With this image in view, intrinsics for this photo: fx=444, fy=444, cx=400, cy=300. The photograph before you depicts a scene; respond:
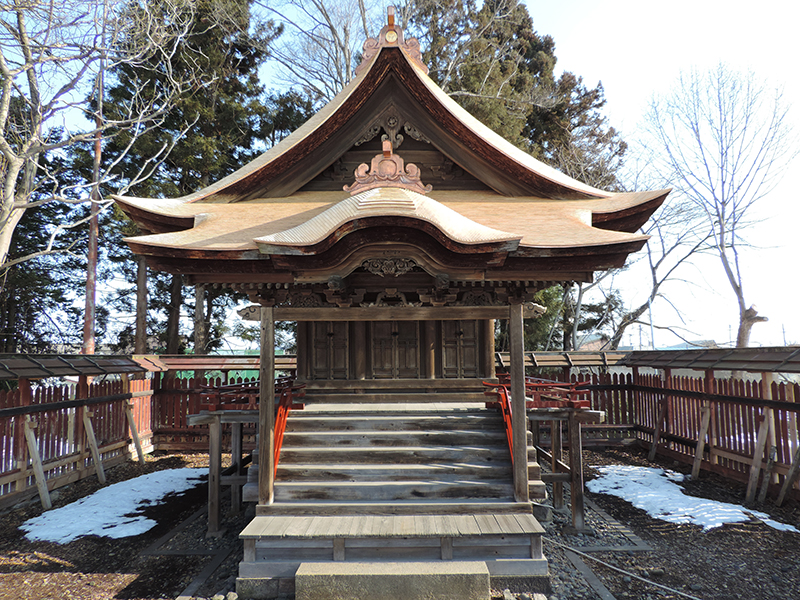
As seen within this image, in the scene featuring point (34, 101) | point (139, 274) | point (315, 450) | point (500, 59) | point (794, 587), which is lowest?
point (794, 587)

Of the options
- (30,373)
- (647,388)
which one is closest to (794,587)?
(647,388)

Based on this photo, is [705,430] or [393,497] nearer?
[393,497]

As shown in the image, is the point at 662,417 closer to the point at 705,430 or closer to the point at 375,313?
the point at 705,430

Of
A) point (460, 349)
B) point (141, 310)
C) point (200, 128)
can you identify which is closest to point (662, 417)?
point (460, 349)

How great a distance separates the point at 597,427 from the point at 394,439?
7566 mm

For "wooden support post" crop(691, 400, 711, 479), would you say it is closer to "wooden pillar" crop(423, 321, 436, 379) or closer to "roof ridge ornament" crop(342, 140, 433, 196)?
"wooden pillar" crop(423, 321, 436, 379)

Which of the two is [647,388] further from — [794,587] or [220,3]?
[220,3]

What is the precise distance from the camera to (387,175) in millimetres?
5758

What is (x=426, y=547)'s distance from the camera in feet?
15.9

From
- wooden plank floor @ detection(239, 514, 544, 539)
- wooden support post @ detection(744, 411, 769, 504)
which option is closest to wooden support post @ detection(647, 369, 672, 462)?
wooden support post @ detection(744, 411, 769, 504)

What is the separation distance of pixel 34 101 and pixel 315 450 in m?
15.0

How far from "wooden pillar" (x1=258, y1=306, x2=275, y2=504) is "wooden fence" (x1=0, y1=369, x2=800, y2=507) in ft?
16.3

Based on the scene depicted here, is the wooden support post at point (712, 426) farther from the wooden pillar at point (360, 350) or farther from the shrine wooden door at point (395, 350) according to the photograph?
the wooden pillar at point (360, 350)

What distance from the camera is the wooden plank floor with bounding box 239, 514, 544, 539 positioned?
4.72 m
